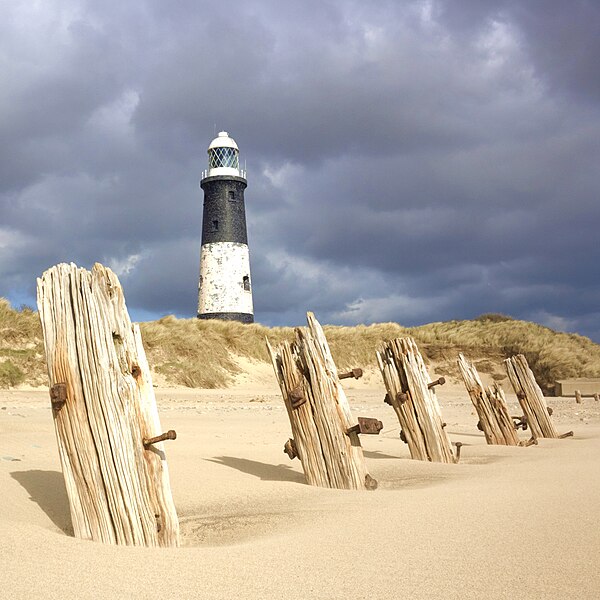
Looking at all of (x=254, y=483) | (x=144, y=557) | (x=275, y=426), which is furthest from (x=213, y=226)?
(x=144, y=557)

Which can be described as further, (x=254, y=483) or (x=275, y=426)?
(x=275, y=426)

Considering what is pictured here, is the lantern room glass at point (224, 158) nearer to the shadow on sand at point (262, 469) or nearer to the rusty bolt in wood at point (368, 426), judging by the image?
the shadow on sand at point (262, 469)

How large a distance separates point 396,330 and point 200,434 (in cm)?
2072

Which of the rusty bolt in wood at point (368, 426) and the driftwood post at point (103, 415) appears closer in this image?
the driftwood post at point (103, 415)

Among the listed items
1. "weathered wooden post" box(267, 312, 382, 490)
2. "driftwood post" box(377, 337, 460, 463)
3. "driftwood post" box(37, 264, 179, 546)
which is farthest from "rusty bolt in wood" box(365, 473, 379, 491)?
"driftwood post" box(37, 264, 179, 546)

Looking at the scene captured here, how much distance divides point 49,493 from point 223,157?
3326 cm

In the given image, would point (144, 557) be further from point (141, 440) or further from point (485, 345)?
point (485, 345)

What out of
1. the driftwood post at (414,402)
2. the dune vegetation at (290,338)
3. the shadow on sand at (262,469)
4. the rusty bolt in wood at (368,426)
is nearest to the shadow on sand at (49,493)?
the shadow on sand at (262,469)

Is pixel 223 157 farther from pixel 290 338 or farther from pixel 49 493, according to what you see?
pixel 49 493

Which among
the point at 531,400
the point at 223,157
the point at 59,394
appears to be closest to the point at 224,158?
the point at 223,157

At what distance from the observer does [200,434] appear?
885 centimetres

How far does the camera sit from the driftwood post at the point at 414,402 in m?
7.15

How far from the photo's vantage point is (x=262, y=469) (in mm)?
6410

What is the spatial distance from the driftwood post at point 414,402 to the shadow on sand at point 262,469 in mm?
1457
